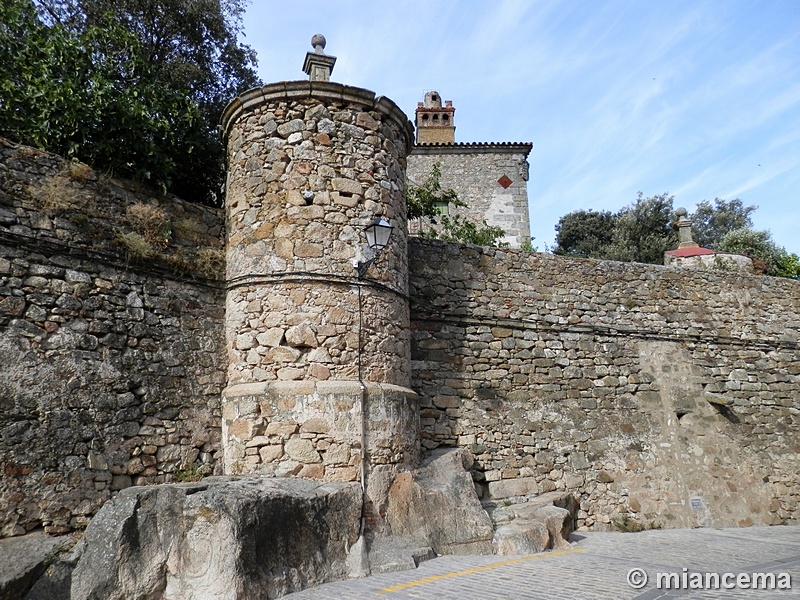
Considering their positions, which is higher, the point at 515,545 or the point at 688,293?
the point at 688,293

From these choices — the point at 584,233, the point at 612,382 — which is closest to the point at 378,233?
the point at 612,382

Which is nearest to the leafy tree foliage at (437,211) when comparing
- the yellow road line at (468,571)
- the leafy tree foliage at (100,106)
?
the leafy tree foliage at (100,106)

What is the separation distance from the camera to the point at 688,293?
11359 millimetres

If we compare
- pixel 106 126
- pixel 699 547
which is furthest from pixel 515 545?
pixel 106 126

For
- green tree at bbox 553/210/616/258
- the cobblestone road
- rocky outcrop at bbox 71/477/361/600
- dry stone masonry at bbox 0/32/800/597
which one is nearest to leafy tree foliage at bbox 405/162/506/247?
dry stone masonry at bbox 0/32/800/597

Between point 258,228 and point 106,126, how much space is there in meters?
2.13

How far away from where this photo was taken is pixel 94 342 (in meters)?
6.51

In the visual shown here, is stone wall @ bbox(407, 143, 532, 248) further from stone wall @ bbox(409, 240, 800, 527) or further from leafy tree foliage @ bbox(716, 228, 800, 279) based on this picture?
stone wall @ bbox(409, 240, 800, 527)

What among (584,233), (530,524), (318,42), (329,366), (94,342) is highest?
(584,233)

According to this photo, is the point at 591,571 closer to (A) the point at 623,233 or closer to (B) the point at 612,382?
(B) the point at 612,382

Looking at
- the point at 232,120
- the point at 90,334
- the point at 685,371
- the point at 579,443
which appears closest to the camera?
the point at 90,334

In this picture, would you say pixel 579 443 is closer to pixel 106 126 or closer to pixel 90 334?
pixel 90 334

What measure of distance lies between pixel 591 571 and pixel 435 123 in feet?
57.7

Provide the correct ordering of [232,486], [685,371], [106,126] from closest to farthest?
[232,486] → [106,126] → [685,371]
